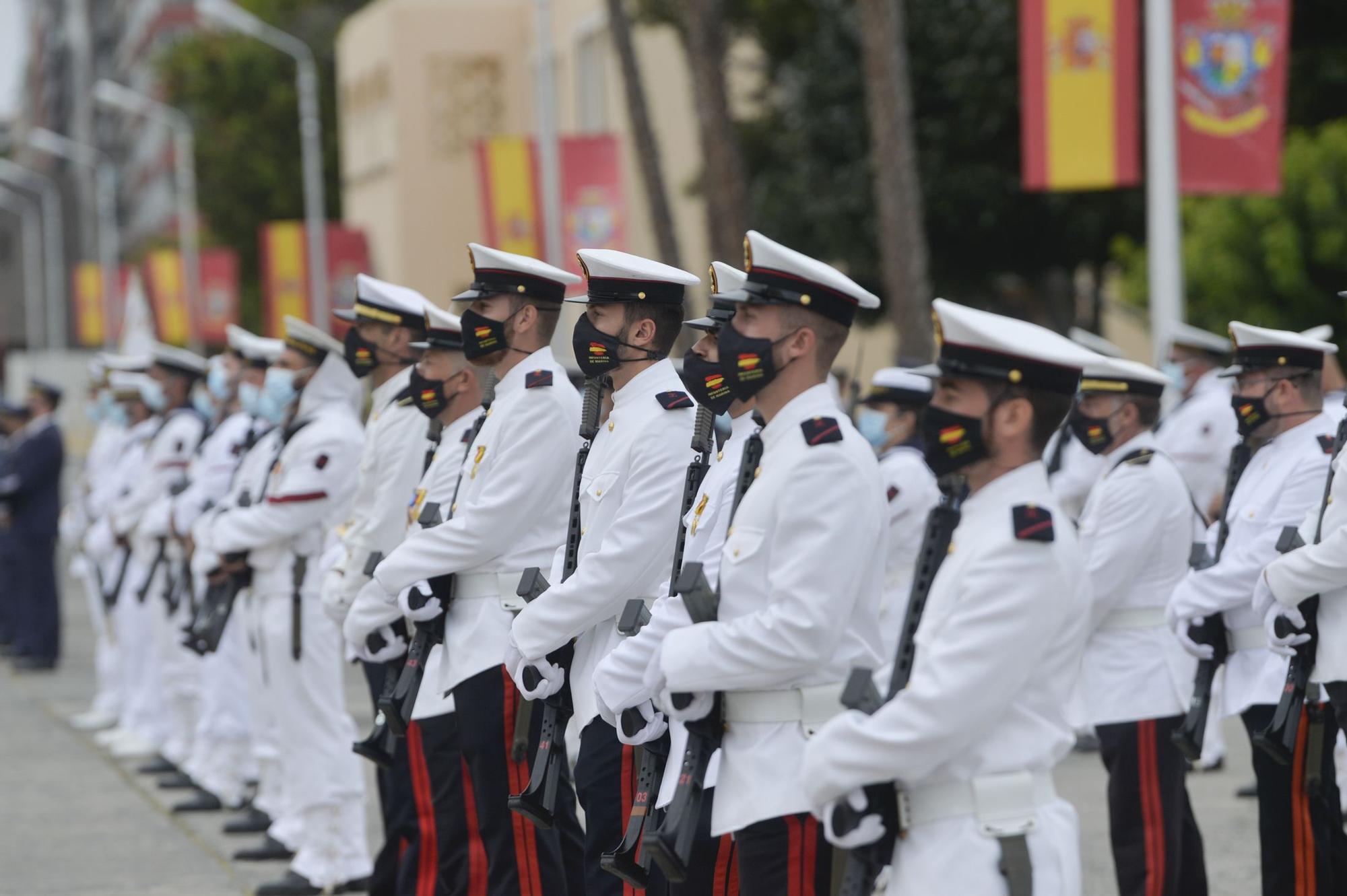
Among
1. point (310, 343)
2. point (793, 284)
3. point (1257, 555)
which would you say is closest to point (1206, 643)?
point (1257, 555)

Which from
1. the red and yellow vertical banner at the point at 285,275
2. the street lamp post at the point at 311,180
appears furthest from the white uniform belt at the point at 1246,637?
the street lamp post at the point at 311,180

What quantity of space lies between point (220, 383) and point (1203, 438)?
559cm

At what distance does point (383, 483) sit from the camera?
7.50 metres

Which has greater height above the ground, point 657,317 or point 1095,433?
point 657,317

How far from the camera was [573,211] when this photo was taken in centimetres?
2100

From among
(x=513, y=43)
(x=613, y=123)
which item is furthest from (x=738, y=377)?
(x=513, y=43)

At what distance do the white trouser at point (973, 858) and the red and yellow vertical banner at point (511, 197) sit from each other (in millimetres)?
17952

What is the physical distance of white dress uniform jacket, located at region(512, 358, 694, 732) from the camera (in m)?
5.53

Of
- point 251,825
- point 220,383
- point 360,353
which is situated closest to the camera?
point 360,353

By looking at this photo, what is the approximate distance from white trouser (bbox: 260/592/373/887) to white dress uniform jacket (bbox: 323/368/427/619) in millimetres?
1114

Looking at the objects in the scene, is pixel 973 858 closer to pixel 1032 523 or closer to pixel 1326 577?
pixel 1032 523

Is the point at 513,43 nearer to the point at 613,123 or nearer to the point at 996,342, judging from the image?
the point at 613,123

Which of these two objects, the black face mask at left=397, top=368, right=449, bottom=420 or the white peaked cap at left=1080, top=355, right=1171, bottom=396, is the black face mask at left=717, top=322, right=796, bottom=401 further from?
the white peaked cap at left=1080, top=355, right=1171, bottom=396

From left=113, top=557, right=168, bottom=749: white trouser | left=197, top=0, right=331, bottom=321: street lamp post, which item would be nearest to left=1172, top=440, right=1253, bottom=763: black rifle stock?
left=113, top=557, right=168, bottom=749: white trouser
